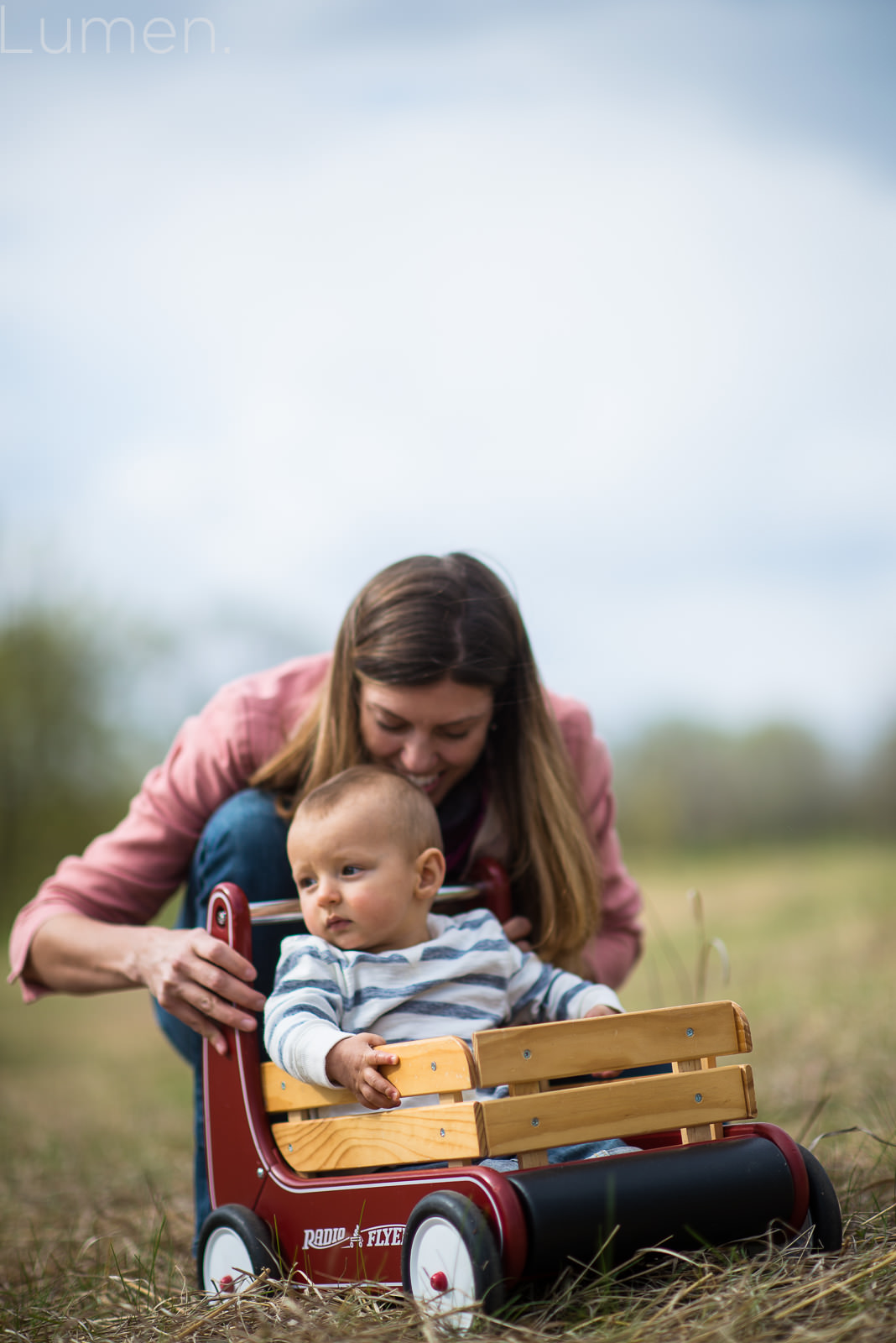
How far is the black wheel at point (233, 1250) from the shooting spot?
1.85m

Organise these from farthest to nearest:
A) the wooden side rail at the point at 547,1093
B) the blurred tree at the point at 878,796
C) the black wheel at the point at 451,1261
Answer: the blurred tree at the point at 878,796 → the wooden side rail at the point at 547,1093 → the black wheel at the point at 451,1261

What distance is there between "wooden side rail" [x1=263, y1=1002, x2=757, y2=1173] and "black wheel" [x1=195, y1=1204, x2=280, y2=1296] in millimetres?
146

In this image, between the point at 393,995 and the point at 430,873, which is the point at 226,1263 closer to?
the point at 393,995

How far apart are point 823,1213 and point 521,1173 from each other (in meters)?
0.51

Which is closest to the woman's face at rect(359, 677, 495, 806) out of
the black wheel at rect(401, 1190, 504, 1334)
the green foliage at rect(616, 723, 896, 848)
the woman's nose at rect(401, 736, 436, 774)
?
the woman's nose at rect(401, 736, 436, 774)

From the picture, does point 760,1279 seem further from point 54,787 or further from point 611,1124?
point 54,787

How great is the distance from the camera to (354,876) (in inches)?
80.7

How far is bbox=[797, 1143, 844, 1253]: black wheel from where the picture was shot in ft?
5.61

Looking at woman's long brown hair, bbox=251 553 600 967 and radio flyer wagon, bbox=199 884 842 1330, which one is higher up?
woman's long brown hair, bbox=251 553 600 967

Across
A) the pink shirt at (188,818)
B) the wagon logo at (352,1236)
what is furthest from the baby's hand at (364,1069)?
the pink shirt at (188,818)

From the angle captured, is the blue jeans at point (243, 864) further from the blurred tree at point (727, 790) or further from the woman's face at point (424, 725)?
the blurred tree at point (727, 790)

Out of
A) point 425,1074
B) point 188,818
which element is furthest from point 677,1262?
point 188,818

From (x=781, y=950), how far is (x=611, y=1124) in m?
6.11

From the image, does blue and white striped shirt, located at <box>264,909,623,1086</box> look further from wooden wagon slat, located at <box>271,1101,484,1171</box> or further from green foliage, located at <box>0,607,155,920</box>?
green foliage, located at <box>0,607,155,920</box>
